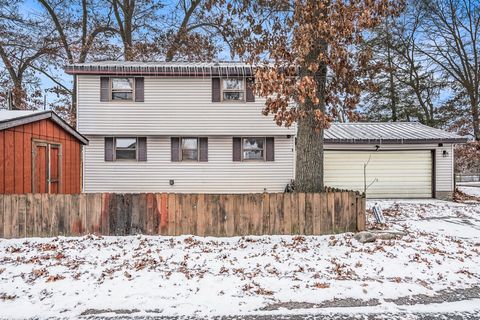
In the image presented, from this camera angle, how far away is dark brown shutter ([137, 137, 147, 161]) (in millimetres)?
12758

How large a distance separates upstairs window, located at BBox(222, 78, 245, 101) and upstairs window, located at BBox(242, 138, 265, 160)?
1820 millimetres

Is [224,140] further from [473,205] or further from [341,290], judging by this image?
[473,205]

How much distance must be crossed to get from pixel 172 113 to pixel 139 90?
1.65 metres

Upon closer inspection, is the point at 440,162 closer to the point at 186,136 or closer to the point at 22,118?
the point at 186,136

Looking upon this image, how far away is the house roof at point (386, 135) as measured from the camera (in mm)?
13133

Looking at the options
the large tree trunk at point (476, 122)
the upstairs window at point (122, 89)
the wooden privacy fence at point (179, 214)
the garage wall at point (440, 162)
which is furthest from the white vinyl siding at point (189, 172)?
the large tree trunk at point (476, 122)

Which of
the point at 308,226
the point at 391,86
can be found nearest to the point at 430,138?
the point at 308,226

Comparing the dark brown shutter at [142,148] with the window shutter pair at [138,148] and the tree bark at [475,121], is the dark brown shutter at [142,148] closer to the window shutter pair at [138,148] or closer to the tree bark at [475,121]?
the window shutter pair at [138,148]

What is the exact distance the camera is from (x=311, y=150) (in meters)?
7.37

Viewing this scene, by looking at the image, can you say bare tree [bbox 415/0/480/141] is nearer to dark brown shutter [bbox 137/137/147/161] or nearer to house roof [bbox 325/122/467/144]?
house roof [bbox 325/122/467/144]

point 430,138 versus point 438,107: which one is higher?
point 438,107

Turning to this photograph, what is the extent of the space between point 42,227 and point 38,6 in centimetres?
1828

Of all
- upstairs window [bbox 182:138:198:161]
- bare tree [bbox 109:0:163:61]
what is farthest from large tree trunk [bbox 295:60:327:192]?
bare tree [bbox 109:0:163:61]

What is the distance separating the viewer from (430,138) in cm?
1316
